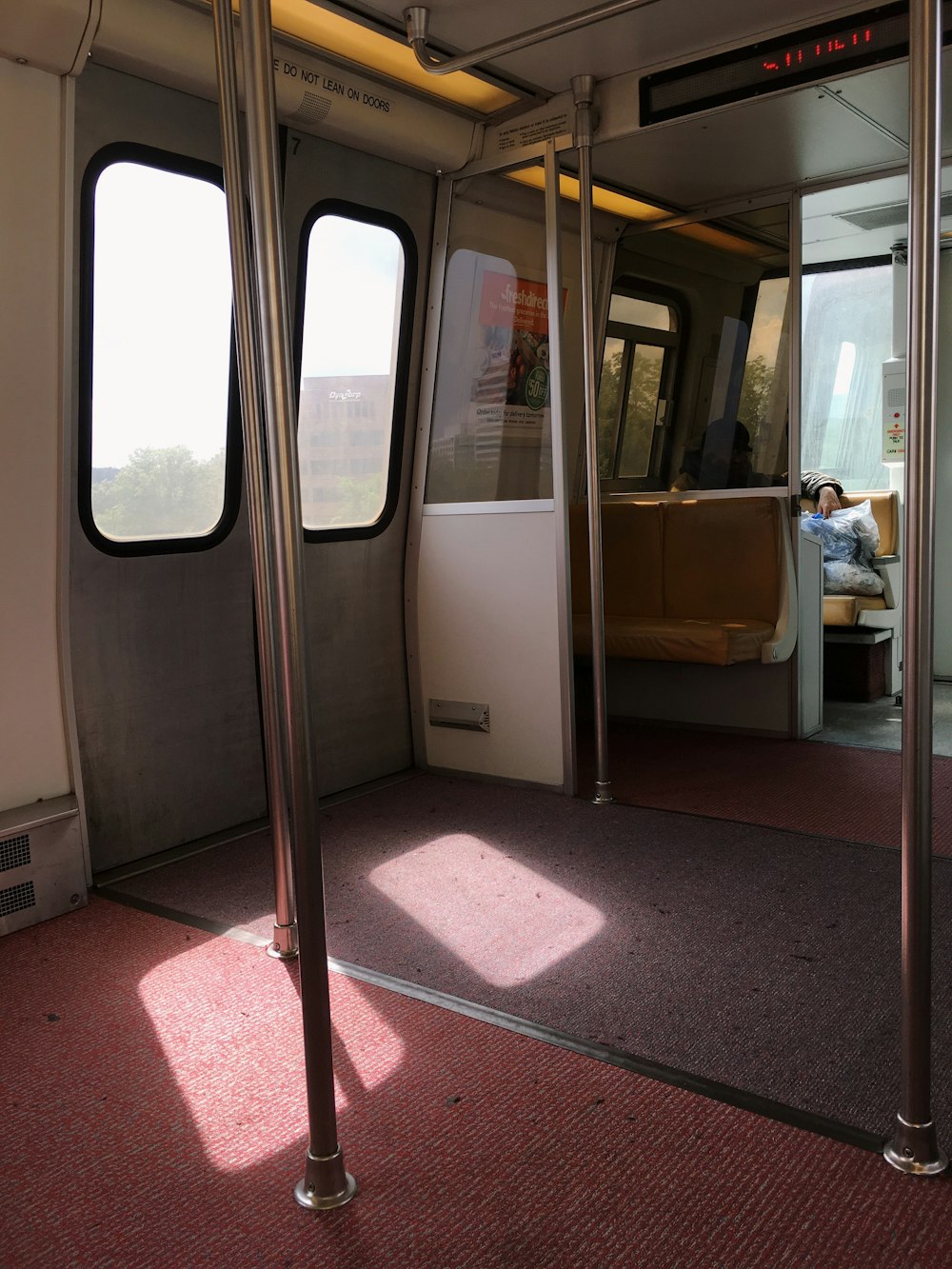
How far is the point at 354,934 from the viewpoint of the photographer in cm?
330

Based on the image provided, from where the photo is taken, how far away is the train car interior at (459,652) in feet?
6.59

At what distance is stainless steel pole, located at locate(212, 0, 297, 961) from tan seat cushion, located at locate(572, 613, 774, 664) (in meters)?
2.57

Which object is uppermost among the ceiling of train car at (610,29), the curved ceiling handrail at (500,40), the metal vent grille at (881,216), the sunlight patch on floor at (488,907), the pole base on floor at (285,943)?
the ceiling of train car at (610,29)

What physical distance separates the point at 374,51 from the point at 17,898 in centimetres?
323

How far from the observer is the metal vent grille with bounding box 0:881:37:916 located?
3.36 m

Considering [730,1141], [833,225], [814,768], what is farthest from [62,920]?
[833,225]

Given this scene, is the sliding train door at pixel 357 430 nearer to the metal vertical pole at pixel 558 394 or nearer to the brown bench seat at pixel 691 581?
the metal vertical pole at pixel 558 394

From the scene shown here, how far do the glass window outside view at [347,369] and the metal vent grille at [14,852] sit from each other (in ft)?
5.91

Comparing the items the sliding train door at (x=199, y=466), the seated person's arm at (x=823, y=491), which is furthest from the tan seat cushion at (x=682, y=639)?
the seated person's arm at (x=823, y=491)

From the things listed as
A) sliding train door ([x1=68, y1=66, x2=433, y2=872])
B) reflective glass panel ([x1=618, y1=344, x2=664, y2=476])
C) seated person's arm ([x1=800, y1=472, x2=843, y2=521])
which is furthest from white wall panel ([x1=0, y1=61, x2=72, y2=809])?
seated person's arm ([x1=800, y1=472, x2=843, y2=521])

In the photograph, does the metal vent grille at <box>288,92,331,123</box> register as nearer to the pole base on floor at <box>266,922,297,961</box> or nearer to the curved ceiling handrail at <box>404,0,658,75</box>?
the curved ceiling handrail at <box>404,0,658,75</box>

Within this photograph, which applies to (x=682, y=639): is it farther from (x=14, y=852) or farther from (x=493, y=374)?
(x=14, y=852)

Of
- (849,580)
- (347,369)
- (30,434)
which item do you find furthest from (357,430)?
(849,580)

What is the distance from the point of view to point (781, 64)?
392cm
